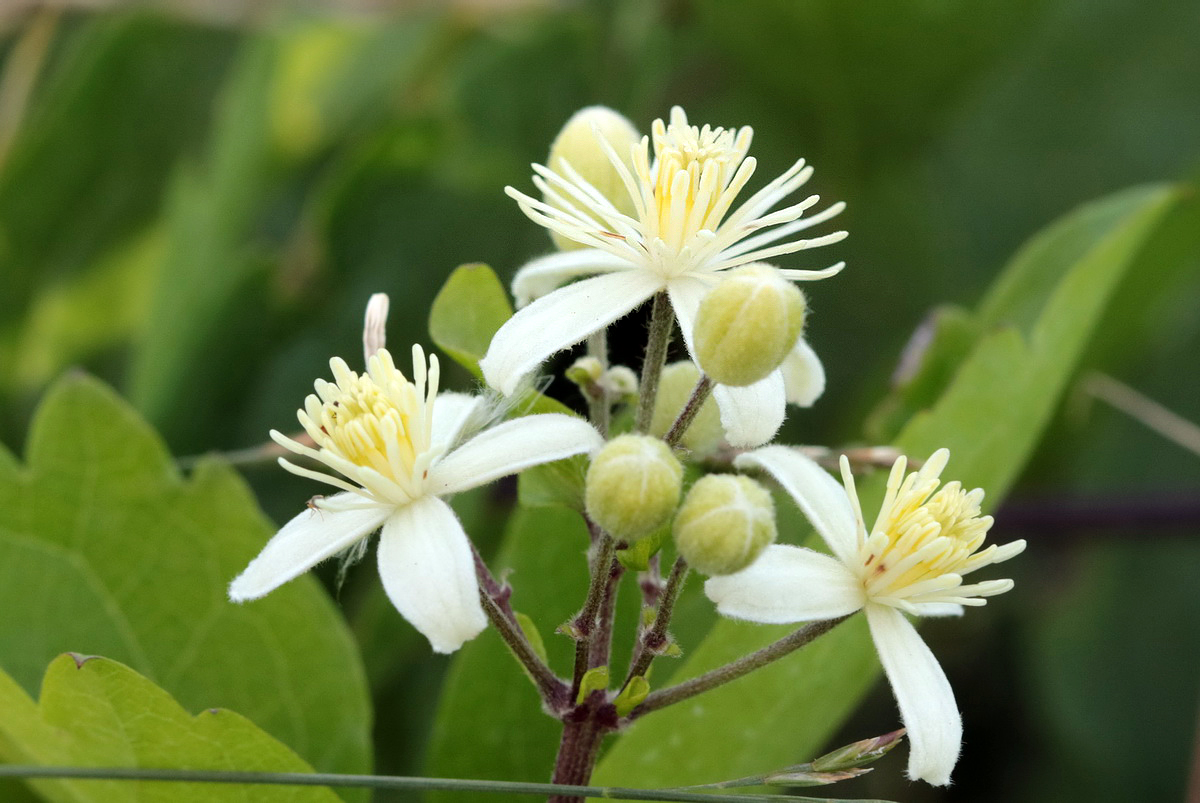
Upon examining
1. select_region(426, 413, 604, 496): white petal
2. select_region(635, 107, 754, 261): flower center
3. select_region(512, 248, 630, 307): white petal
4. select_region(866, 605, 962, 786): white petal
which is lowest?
select_region(866, 605, 962, 786): white petal

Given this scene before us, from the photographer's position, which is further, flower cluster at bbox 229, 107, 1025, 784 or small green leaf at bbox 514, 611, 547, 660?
small green leaf at bbox 514, 611, 547, 660

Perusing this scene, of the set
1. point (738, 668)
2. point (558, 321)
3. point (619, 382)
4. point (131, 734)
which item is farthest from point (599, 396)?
point (131, 734)

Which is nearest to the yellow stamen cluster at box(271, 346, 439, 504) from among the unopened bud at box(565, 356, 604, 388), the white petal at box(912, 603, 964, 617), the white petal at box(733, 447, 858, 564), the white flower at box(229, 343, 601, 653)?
the white flower at box(229, 343, 601, 653)

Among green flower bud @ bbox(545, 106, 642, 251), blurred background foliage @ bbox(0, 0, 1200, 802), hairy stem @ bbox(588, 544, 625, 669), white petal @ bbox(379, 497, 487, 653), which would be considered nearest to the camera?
white petal @ bbox(379, 497, 487, 653)

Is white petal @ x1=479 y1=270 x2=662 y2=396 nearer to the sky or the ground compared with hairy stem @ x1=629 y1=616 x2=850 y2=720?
nearer to the sky

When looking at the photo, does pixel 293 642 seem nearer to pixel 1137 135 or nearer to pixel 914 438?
pixel 914 438

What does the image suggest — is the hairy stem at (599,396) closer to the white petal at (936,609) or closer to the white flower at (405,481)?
the white flower at (405,481)

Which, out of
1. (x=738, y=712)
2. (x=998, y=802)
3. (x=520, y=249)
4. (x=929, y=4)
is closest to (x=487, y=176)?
(x=520, y=249)

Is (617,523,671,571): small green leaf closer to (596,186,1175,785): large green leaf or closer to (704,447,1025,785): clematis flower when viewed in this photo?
(704,447,1025,785): clematis flower

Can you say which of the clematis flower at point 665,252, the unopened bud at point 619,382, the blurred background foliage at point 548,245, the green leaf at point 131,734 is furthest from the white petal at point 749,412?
the blurred background foliage at point 548,245
